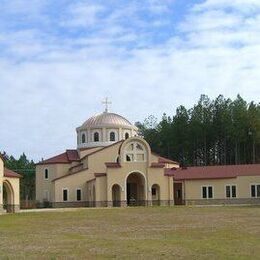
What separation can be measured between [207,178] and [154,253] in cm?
5783

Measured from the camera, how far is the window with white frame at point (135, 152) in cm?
7350

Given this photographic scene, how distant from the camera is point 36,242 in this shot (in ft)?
70.9

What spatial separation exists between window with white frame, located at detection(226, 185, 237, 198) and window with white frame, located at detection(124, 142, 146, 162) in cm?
1055

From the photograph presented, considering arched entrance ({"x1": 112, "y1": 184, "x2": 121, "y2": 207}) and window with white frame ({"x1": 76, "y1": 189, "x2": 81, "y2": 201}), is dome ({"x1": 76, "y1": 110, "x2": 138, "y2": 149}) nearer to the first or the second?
window with white frame ({"x1": 76, "y1": 189, "x2": 81, "y2": 201})

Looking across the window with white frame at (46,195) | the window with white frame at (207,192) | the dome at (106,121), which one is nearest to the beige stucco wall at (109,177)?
the window with white frame at (46,195)

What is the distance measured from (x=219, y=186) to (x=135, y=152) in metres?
10.8

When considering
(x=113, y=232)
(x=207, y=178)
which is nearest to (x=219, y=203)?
(x=207, y=178)

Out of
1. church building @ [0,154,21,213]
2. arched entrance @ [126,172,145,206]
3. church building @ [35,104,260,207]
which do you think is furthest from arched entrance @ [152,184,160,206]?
church building @ [0,154,21,213]

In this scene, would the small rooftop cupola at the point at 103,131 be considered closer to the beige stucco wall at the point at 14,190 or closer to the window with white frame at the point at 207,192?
→ the window with white frame at the point at 207,192

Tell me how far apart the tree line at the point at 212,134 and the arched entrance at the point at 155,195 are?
835 inches

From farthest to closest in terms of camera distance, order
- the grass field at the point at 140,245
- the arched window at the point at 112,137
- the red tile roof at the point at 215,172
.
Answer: the arched window at the point at 112,137 < the red tile roof at the point at 215,172 < the grass field at the point at 140,245

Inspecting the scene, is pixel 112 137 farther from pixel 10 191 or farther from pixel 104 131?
pixel 10 191

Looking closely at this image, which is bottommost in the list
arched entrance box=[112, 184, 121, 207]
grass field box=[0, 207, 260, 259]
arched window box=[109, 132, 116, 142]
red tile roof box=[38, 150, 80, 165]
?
grass field box=[0, 207, 260, 259]

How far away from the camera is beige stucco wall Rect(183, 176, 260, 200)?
238 feet
